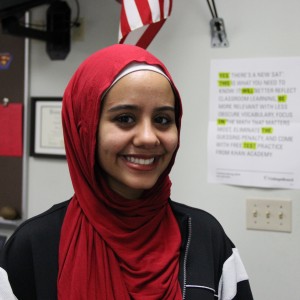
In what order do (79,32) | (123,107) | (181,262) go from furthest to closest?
(79,32), (181,262), (123,107)

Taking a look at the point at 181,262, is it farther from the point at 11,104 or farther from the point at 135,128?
the point at 11,104

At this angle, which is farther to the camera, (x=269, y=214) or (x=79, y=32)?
(x=79, y=32)

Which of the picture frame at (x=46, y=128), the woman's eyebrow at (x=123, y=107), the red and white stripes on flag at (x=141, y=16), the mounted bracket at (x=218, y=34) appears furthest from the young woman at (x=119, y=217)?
the picture frame at (x=46, y=128)

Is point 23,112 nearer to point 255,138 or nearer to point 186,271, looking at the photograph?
point 255,138

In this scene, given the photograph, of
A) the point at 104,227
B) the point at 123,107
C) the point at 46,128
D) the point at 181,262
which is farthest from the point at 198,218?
the point at 46,128

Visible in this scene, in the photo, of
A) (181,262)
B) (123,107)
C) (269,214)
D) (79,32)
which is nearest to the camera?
(123,107)

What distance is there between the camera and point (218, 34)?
4.25 feet

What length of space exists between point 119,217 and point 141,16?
0.63 m

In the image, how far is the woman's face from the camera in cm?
75

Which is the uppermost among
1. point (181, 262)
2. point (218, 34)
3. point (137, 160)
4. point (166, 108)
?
point (218, 34)

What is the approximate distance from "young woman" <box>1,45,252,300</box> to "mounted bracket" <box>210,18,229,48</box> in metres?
0.54

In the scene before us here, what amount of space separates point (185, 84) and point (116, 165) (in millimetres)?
673

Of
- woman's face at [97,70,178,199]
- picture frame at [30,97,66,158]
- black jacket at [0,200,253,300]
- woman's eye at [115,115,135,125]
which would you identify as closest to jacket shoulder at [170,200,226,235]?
black jacket at [0,200,253,300]

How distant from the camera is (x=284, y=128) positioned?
1.26m
